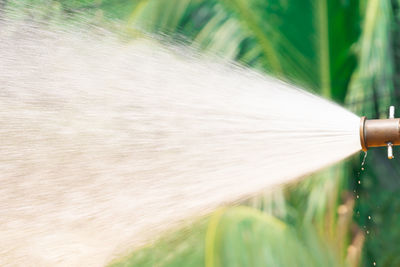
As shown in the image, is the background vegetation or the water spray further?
the background vegetation

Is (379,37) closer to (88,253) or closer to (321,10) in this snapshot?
(321,10)

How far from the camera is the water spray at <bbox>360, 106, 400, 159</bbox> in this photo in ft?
3.59

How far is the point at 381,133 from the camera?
111 centimetres

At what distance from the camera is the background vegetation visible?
2.44 m

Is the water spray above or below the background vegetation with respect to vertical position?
above

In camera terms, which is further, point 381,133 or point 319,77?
point 319,77

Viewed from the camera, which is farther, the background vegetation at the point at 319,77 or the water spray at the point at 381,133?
the background vegetation at the point at 319,77

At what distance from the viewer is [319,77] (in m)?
2.60

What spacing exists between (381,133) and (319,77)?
1522 mm

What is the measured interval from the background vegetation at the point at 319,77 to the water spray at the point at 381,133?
1.25m

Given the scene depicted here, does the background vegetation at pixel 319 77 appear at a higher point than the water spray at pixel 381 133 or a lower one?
lower

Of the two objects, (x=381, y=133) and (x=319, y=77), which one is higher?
(x=381, y=133)

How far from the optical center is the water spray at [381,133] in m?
1.10

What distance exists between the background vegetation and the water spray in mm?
1246
